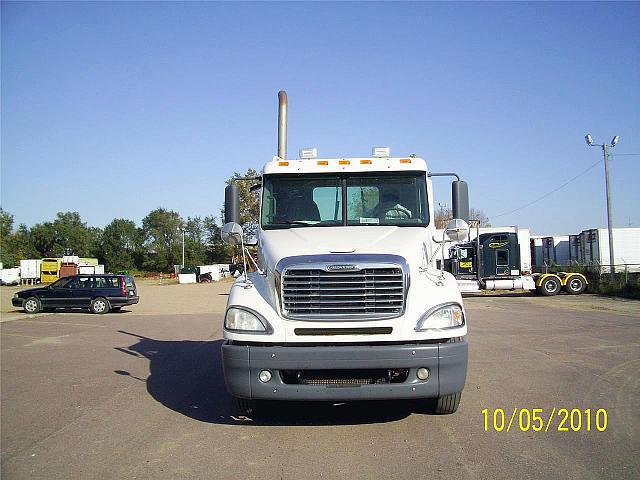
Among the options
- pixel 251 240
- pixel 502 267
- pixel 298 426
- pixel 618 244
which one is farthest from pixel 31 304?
pixel 618 244

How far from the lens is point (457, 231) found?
257 inches

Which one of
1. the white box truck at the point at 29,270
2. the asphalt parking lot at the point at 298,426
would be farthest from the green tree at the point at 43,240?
the asphalt parking lot at the point at 298,426

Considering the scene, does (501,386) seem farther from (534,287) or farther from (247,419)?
(534,287)

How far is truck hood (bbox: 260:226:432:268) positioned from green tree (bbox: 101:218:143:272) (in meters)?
126

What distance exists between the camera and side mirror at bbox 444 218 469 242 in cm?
651

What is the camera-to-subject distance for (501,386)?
7980mm

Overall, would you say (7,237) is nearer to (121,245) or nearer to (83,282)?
(121,245)

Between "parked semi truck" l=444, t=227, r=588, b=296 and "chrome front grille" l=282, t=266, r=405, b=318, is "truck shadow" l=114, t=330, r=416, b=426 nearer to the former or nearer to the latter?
"chrome front grille" l=282, t=266, r=405, b=318

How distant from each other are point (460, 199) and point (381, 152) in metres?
1.20

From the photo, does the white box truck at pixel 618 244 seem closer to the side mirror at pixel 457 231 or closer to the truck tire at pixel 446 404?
the side mirror at pixel 457 231

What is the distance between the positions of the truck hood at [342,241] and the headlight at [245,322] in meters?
0.61

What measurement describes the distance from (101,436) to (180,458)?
1.26 m

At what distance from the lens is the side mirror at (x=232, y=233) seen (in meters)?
6.87

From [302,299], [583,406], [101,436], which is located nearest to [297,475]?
[302,299]
